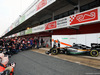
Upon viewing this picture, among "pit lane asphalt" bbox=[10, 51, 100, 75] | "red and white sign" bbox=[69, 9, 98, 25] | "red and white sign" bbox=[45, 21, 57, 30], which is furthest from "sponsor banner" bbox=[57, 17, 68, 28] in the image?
"pit lane asphalt" bbox=[10, 51, 100, 75]

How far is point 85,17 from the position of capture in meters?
6.00

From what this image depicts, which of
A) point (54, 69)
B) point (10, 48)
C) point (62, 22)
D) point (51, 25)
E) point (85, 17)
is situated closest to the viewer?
point (54, 69)

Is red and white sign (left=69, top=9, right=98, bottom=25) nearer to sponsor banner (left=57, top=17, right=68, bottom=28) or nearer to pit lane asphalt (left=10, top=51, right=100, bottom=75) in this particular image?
sponsor banner (left=57, top=17, right=68, bottom=28)

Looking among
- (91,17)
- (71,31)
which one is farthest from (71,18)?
(71,31)

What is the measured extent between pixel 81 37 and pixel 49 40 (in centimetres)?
664

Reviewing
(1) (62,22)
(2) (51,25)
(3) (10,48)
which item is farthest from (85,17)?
(3) (10,48)

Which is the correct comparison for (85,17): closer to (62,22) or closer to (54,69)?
(62,22)

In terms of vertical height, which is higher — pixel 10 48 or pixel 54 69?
pixel 10 48

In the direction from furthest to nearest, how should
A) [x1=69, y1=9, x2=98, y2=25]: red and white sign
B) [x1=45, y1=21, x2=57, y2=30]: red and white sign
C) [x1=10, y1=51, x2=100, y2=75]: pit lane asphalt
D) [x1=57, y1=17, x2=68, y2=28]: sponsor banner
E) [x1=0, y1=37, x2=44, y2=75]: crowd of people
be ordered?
[x1=45, y1=21, x2=57, y2=30]: red and white sign, [x1=57, y1=17, x2=68, y2=28]: sponsor banner, [x1=69, y1=9, x2=98, y2=25]: red and white sign, [x1=10, y1=51, x2=100, y2=75]: pit lane asphalt, [x1=0, y1=37, x2=44, y2=75]: crowd of people

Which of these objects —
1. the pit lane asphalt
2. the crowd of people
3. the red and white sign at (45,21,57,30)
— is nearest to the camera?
the crowd of people

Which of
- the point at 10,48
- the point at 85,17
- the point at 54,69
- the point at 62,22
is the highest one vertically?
the point at 62,22

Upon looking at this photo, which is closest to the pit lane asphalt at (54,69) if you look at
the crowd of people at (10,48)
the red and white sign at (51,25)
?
the crowd of people at (10,48)

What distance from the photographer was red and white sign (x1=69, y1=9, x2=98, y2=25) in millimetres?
5418

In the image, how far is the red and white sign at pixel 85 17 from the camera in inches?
213
